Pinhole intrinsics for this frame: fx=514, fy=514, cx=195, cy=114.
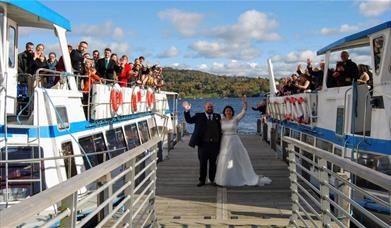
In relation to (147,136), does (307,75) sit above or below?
above

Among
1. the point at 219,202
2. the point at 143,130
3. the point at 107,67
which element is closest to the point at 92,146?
the point at 219,202

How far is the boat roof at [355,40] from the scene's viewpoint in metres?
9.07

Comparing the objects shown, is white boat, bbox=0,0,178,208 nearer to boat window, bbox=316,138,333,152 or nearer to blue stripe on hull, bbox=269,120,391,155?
blue stripe on hull, bbox=269,120,391,155

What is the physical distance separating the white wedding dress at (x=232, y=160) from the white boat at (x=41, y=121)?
8.66 feet

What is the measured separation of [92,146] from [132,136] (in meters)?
4.29

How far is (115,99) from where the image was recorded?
1239 centimetres

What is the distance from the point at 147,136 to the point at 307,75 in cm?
568

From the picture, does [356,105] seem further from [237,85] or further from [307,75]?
[237,85]

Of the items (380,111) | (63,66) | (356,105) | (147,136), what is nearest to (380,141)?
(380,111)

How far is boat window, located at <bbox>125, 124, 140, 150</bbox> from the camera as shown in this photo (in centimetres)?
1408

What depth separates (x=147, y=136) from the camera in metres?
17.5

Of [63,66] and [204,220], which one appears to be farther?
[63,66]

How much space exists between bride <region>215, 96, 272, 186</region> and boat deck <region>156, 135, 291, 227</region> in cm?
22

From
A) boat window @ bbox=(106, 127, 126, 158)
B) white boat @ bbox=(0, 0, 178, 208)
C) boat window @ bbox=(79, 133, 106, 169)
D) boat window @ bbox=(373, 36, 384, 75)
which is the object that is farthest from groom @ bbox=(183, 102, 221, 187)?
boat window @ bbox=(373, 36, 384, 75)
